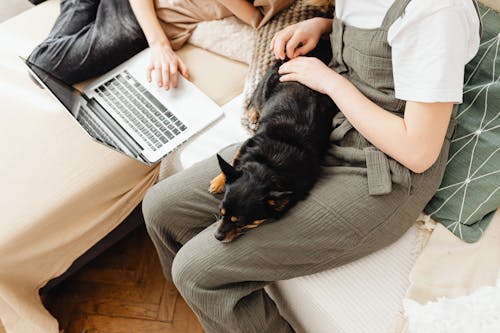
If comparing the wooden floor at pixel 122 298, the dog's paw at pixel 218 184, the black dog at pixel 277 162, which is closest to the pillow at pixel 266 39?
the black dog at pixel 277 162

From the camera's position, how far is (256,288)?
0.85 m

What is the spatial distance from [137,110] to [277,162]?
19.4 inches

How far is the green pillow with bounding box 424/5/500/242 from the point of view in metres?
0.85

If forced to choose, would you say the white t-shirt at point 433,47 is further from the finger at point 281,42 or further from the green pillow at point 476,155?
the finger at point 281,42

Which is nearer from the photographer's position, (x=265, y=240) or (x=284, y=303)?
(x=265, y=240)

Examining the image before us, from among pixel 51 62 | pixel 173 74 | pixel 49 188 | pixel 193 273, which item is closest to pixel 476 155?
pixel 193 273

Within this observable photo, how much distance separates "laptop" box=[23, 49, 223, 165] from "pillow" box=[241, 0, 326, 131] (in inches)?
4.2

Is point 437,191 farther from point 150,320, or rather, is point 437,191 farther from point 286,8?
point 150,320

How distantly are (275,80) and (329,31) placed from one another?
0.20 m

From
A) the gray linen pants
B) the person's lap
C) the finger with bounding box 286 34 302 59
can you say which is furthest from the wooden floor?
the finger with bounding box 286 34 302 59

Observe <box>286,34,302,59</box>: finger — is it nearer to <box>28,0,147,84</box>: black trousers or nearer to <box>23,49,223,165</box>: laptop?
<box>23,49,223,165</box>: laptop

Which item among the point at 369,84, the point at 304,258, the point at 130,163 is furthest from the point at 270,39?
the point at 304,258

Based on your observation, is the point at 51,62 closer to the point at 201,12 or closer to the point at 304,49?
the point at 201,12

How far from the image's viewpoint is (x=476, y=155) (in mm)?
871
